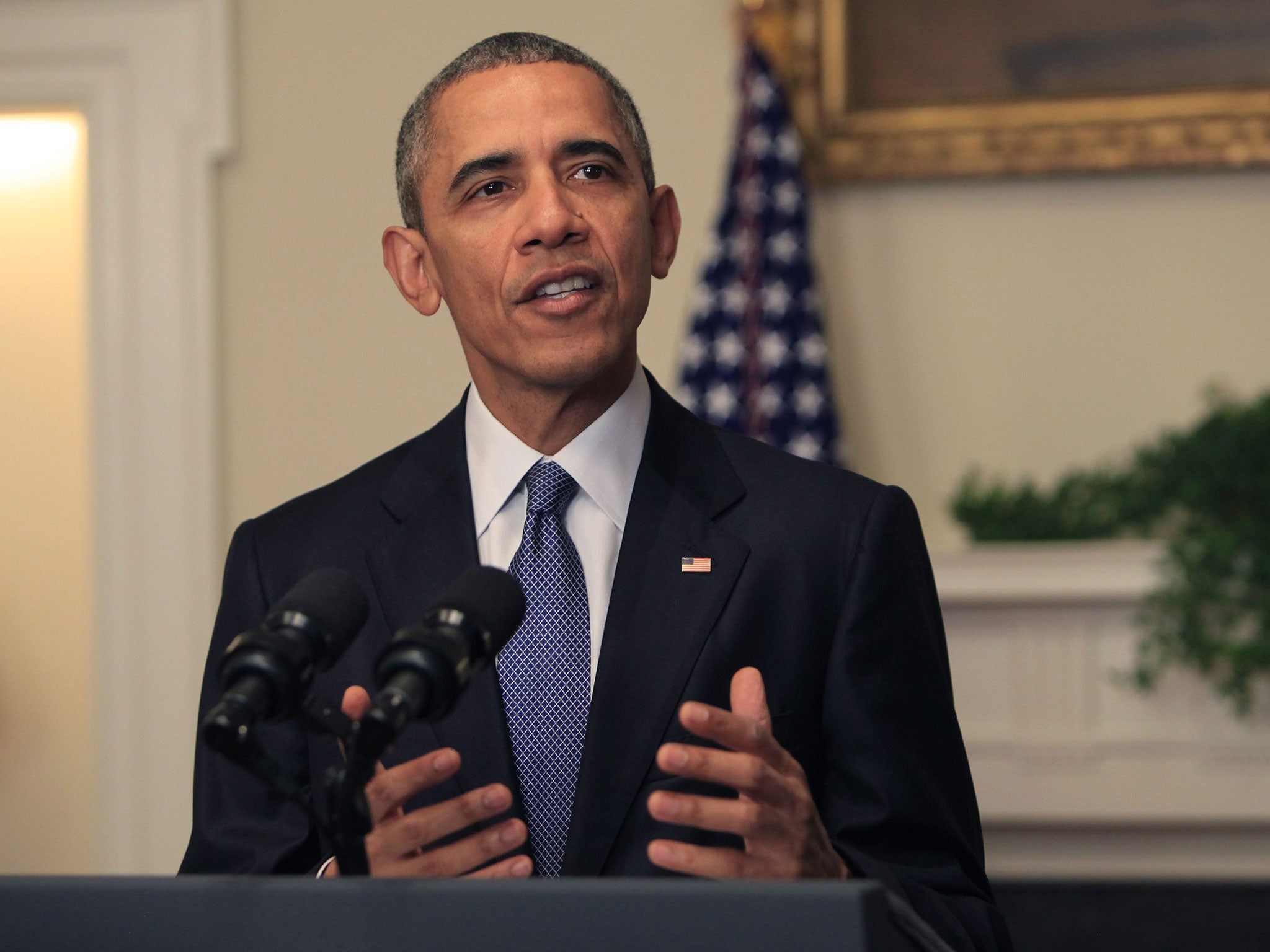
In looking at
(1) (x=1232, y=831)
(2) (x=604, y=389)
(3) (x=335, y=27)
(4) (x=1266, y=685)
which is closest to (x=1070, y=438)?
(4) (x=1266, y=685)

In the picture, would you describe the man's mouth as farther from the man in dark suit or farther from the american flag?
the american flag

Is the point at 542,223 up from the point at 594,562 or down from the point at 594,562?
up

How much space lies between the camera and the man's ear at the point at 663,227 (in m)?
1.87

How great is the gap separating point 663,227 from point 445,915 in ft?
3.85

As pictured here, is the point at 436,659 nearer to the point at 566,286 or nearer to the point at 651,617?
the point at 651,617

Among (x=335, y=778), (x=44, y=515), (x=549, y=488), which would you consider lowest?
(x=335, y=778)

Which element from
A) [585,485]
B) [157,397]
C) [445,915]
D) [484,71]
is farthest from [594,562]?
[157,397]

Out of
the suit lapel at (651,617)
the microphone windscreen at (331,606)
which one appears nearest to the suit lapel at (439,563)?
the suit lapel at (651,617)

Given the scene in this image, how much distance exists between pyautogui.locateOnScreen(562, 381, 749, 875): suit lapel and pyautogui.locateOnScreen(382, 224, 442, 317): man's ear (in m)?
0.35

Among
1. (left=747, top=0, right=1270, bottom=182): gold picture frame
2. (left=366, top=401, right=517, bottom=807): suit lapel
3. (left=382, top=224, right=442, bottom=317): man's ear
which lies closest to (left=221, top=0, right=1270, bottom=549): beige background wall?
(left=747, top=0, right=1270, bottom=182): gold picture frame

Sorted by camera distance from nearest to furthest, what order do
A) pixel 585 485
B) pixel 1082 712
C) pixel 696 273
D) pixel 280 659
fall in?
pixel 280 659 < pixel 585 485 < pixel 1082 712 < pixel 696 273

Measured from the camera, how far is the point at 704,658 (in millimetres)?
1647

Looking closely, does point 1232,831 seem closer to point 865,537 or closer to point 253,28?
point 865,537

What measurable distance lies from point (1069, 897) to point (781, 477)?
3059 millimetres
